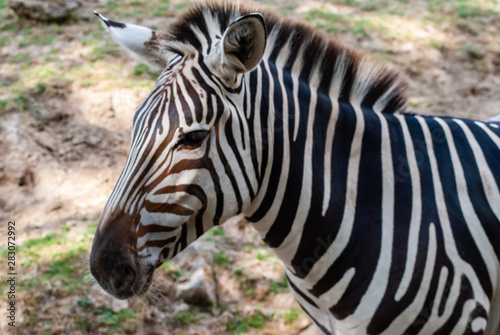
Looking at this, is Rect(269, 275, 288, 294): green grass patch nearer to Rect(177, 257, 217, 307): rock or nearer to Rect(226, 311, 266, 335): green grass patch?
Rect(226, 311, 266, 335): green grass patch

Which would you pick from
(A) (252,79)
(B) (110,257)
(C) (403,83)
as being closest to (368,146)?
(C) (403,83)

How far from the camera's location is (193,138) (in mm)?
2109

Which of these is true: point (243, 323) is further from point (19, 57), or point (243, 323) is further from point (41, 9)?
point (41, 9)

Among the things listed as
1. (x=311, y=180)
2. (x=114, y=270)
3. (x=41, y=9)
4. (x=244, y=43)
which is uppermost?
(x=244, y=43)

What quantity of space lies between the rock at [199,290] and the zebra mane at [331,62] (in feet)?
8.39

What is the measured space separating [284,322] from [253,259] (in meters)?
0.82

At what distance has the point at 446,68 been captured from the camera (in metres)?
7.79

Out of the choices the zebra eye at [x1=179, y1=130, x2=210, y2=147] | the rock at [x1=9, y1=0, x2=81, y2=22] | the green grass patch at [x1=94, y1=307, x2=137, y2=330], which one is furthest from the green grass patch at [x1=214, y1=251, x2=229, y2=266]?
the rock at [x1=9, y1=0, x2=81, y2=22]

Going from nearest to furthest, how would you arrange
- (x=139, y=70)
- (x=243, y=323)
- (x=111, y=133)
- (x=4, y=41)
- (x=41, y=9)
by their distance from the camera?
(x=243, y=323) → (x=111, y=133) → (x=139, y=70) → (x=4, y=41) → (x=41, y=9)

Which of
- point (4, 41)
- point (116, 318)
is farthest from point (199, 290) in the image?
point (4, 41)

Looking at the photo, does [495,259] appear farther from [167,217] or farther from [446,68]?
[446,68]

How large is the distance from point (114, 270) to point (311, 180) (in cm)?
111

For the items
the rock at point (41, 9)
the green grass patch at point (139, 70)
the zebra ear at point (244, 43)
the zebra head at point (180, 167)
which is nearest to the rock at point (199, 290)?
the zebra head at point (180, 167)

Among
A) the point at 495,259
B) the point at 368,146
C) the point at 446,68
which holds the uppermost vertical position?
the point at 368,146
